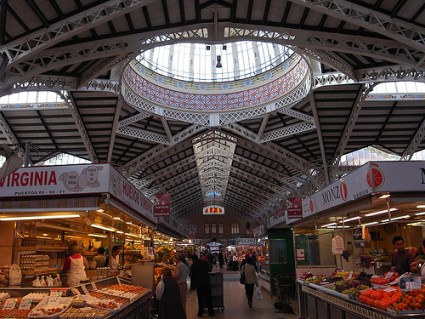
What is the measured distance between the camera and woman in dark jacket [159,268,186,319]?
6.06 meters

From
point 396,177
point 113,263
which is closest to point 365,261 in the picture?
point 396,177

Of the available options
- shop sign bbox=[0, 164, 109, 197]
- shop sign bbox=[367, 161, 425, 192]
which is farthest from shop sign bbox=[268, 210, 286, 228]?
shop sign bbox=[0, 164, 109, 197]

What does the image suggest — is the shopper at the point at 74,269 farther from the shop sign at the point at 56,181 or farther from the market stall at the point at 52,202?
the shop sign at the point at 56,181

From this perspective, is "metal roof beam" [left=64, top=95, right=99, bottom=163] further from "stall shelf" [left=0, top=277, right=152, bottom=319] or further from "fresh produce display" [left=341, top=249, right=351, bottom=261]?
"fresh produce display" [left=341, top=249, right=351, bottom=261]

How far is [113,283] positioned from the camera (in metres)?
7.84

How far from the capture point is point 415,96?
16422 millimetres

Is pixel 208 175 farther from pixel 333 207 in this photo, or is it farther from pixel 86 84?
pixel 333 207

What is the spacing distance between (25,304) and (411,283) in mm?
5099

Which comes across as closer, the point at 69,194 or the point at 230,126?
the point at 69,194

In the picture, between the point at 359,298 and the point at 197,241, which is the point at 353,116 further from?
the point at 197,241

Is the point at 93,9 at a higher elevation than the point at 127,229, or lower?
higher

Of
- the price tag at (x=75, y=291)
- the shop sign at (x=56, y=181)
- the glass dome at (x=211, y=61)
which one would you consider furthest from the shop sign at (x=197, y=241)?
the shop sign at (x=56, y=181)

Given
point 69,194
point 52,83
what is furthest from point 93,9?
point 69,194

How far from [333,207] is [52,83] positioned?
384 inches
